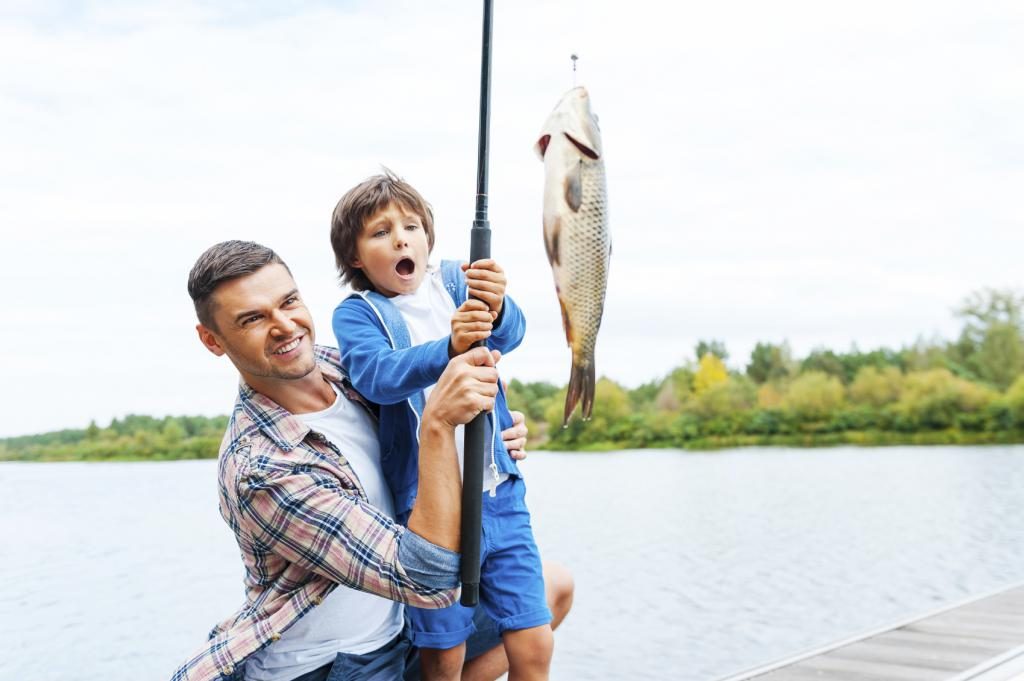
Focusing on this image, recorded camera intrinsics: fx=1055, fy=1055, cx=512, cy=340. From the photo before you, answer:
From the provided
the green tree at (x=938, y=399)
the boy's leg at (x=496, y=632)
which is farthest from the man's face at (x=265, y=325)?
the green tree at (x=938, y=399)

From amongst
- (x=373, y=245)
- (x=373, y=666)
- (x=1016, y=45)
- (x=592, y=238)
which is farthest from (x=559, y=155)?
(x=1016, y=45)

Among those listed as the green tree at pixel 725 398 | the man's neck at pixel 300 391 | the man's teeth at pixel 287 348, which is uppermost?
the green tree at pixel 725 398

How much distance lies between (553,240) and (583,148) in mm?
139

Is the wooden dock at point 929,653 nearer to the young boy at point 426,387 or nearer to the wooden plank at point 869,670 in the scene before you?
the wooden plank at point 869,670

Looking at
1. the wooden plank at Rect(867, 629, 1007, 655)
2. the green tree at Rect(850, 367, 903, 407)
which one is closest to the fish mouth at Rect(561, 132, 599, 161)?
the wooden plank at Rect(867, 629, 1007, 655)

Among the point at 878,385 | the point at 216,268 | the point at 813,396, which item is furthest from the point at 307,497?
the point at 813,396

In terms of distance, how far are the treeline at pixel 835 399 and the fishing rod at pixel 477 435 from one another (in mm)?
29302

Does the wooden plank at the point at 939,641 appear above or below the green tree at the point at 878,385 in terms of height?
below

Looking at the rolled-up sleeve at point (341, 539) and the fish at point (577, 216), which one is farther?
the rolled-up sleeve at point (341, 539)

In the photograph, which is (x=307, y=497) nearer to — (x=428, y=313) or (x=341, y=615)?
(x=341, y=615)

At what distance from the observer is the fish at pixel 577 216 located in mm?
1446

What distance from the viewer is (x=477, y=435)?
1.67 metres

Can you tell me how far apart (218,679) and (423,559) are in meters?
0.48

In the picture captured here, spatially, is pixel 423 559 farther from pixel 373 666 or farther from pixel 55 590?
pixel 55 590
